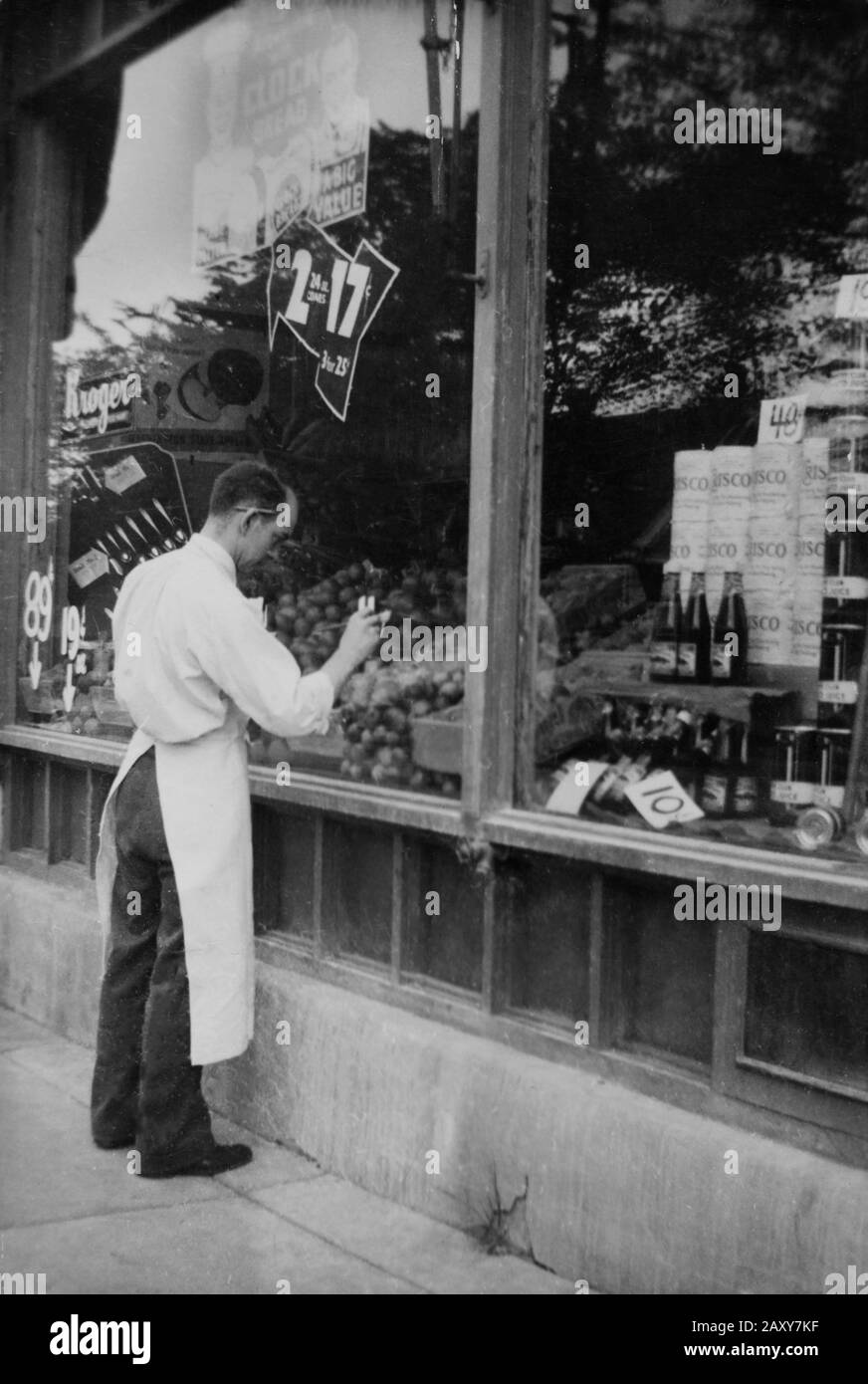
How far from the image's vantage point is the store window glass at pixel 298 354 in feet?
16.1

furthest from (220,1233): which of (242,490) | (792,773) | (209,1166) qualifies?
(242,490)

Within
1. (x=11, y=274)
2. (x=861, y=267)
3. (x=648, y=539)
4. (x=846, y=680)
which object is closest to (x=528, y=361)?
(x=648, y=539)

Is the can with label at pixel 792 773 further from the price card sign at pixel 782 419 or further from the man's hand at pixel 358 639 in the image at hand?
the man's hand at pixel 358 639

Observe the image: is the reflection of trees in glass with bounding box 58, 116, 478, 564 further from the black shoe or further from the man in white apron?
the black shoe

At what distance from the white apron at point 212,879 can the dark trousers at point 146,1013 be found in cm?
8

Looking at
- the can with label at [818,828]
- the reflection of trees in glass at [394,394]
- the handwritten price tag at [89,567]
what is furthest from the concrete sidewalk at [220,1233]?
the handwritten price tag at [89,567]

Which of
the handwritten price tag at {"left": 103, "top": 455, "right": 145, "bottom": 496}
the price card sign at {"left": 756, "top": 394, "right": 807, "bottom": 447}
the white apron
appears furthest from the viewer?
the handwritten price tag at {"left": 103, "top": 455, "right": 145, "bottom": 496}

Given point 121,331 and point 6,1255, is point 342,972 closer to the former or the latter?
point 6,1255

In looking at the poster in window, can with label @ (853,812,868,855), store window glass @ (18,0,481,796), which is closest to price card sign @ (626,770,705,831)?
can with label @ (853,812,868,855)

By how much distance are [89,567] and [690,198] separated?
343 centimetres

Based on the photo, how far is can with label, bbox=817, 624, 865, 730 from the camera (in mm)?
A: 3912

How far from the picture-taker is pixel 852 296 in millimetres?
4141

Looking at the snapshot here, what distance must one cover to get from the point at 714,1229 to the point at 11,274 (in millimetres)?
5487

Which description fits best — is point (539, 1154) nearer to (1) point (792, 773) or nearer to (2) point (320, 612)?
(1) point (792, 773)
